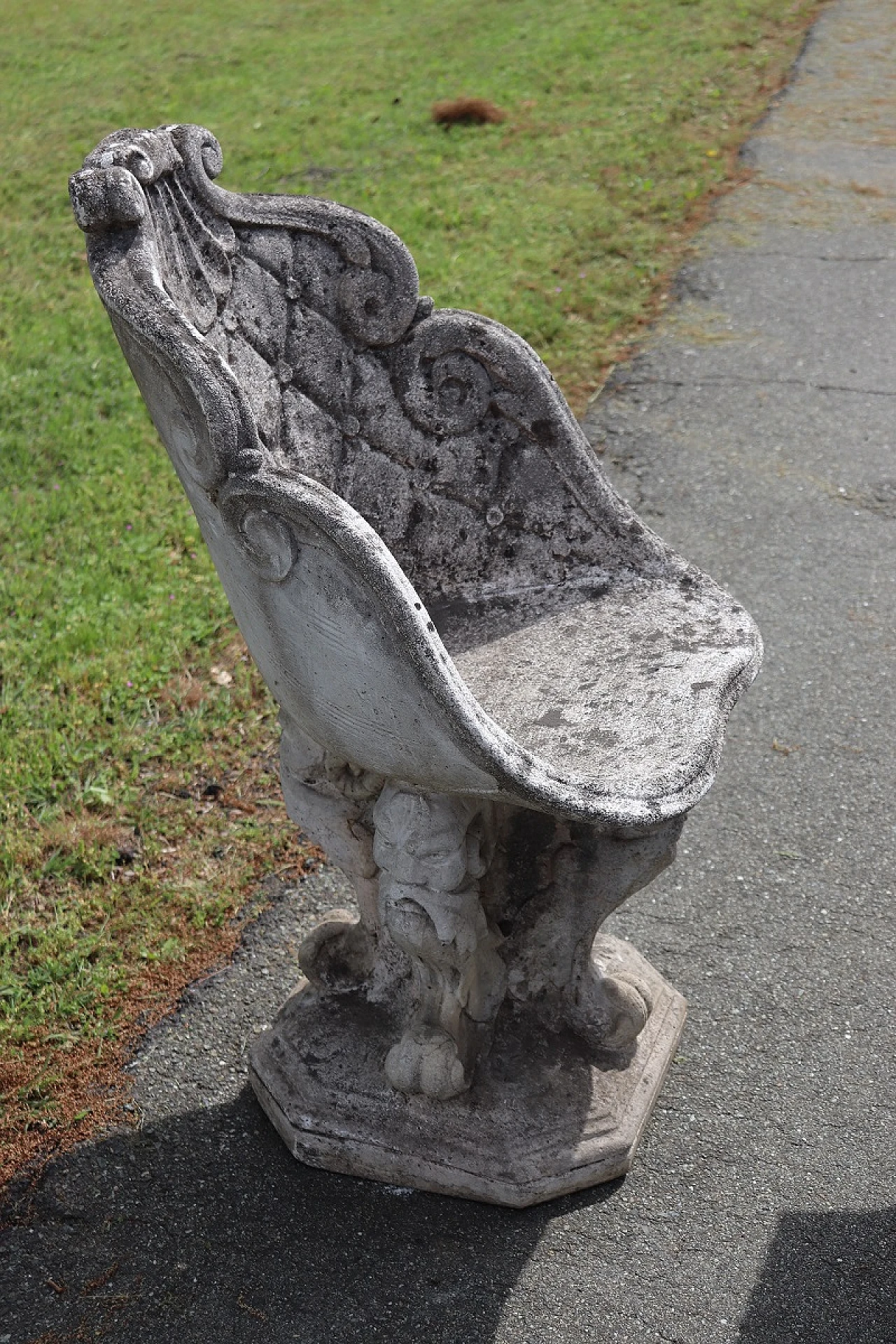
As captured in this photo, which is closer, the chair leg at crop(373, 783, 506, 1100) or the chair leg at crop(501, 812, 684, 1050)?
the chair leg at crop(373, 783, 506, 1100)

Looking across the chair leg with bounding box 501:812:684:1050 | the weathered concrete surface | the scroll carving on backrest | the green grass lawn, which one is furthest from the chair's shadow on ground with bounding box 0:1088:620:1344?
the scroll carving on backrest

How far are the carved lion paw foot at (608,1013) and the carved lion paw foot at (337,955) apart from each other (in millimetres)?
455

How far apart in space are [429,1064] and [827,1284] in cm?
84

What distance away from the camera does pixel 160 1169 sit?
2846 mm

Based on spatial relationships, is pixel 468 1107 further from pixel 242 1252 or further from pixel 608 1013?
pixel 242 1252

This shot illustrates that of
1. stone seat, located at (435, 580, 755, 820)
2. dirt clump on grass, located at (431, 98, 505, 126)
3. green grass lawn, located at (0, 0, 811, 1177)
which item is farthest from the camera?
dirt clump on grass, located at (431, 98, 505, 126)

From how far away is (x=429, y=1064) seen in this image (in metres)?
2.69

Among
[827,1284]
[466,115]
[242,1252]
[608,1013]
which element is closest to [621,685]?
[608,1013]

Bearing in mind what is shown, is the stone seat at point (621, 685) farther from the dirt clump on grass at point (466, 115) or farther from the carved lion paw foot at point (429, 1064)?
the dirt clump on grass at point (466, 115)

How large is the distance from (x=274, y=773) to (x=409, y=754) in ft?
5.57

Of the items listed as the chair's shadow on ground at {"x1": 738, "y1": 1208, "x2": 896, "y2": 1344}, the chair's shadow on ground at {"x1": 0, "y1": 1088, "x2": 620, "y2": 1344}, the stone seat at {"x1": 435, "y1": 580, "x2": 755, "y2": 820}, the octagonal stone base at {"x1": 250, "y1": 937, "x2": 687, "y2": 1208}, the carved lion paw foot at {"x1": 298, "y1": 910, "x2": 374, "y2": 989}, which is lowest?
the chair's shadow on ground at {"x1": 738, "y1": 1208, "x2": 896, "y2": 1344}

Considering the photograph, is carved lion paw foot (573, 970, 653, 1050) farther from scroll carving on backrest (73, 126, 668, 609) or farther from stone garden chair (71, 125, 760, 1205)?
scroll carving on backrest (73, 126, 668, 609)

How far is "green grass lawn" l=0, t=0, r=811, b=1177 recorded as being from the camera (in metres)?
A: 3.44

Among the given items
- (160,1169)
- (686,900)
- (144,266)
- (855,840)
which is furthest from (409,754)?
(855,840)
